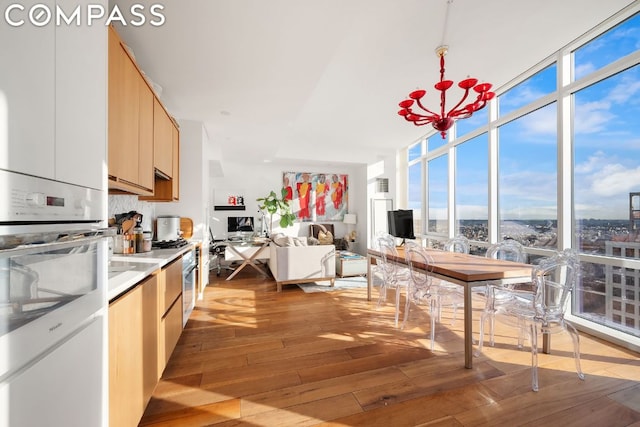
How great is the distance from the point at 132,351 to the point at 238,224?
5.41m

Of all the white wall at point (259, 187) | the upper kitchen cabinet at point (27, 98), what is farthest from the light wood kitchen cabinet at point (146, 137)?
the white wall at point (259, 187)

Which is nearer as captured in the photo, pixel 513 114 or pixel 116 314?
pixel 116 314

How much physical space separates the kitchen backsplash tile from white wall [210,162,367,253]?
313cm

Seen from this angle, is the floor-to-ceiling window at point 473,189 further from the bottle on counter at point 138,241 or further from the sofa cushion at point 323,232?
the bottle on counter at point 138,241

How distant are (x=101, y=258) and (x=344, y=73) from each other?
3.14 m

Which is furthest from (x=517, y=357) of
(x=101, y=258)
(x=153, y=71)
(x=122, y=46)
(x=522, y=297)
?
(x=153, y=71)

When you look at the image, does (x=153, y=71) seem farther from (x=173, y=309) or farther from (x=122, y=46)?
(x=173, y=309)

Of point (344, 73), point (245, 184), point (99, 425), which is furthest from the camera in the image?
point (245, 184)

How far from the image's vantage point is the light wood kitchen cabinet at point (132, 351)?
1094 millimetres

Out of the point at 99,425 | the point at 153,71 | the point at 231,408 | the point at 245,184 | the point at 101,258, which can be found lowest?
the point at 231,408

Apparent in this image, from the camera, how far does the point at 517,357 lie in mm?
2168

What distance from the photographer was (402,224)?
4.23 m

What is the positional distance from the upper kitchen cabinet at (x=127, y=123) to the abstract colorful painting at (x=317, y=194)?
16.7ft

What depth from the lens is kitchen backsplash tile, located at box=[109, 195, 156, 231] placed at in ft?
7.80
